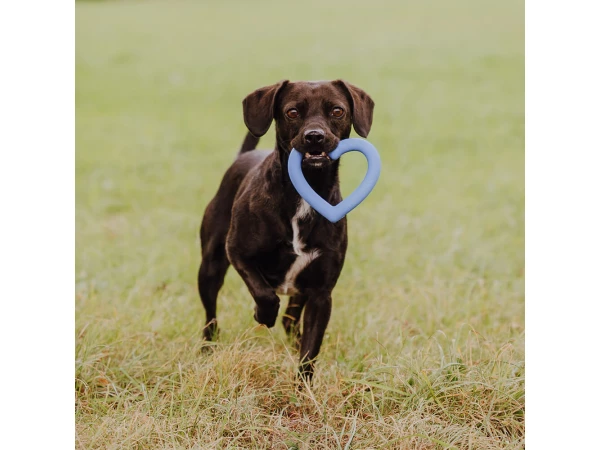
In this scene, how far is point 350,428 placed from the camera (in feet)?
9.94

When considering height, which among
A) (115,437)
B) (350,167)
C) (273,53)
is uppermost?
(273,53)

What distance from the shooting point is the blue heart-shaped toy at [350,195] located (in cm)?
311

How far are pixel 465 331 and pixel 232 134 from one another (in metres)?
6.31

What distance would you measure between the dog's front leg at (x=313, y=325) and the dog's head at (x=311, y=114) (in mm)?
671

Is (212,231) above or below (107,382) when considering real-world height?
above

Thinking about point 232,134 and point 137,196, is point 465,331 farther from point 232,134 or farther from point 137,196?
point 232,134

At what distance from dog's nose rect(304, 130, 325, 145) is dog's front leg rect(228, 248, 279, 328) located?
703mm

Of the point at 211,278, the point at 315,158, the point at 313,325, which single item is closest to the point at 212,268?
the point at 211,278

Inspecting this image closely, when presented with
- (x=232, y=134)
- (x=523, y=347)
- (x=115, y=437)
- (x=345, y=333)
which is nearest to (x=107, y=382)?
(x=115, y=437)

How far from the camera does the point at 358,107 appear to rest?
335 centimetres

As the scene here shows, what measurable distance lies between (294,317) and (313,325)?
560mm

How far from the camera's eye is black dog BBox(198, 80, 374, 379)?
10.6ft

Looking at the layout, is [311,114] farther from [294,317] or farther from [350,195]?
[294,317]

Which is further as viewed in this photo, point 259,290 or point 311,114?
point 259,290
